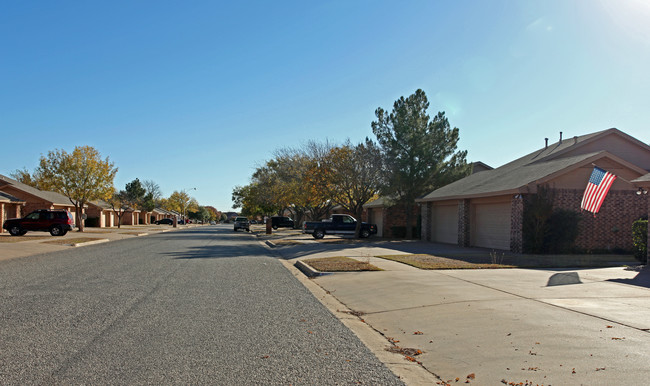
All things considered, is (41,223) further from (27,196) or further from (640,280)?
(640,280)

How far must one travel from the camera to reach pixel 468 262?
53.8ft

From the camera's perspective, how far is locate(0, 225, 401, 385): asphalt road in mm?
5227

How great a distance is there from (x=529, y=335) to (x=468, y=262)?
392 inches

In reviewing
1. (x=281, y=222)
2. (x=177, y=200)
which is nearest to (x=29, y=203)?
(x=281, y=222)

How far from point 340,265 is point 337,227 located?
1938 cm

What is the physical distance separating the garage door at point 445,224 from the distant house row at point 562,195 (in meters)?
0.06

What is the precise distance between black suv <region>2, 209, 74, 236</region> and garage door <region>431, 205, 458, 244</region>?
84.1 feet

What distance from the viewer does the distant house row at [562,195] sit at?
65.9 feet

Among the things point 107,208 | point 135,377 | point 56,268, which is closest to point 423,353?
point 135,377

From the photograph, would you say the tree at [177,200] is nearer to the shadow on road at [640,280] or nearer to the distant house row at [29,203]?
the distant house row at [29,203]

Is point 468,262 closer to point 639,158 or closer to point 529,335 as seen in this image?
point 529,335

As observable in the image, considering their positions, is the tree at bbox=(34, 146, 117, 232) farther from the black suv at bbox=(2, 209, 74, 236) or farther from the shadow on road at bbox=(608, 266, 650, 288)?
the shadow on road at bbox=(608, 266, 650, 288)

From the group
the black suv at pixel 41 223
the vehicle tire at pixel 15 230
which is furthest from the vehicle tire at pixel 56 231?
the vehicle tire at pixel 15 230

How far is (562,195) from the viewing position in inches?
797
